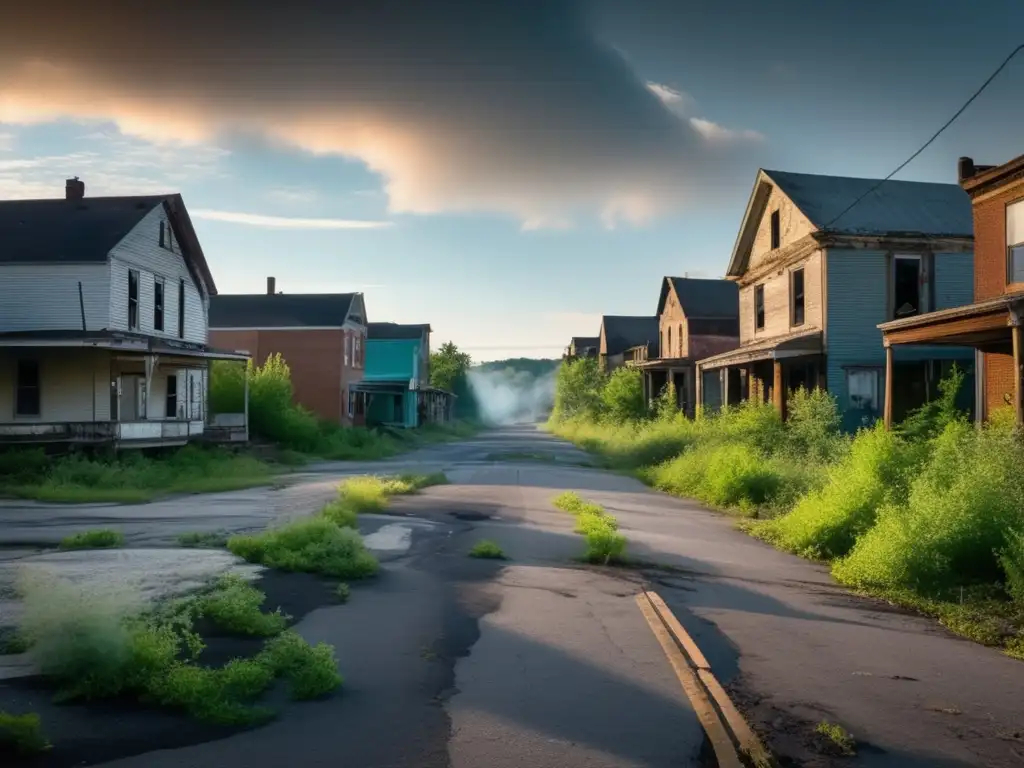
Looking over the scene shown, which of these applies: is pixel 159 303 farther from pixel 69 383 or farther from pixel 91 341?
pixel 91 341

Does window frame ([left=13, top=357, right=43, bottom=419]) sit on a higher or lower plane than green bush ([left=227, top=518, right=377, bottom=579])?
higher

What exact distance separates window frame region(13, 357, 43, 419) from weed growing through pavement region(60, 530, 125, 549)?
16.1 metres

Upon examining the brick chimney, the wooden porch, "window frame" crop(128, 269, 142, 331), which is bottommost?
the wooden porch

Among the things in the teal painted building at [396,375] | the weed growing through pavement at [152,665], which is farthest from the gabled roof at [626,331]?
the weed growing through pavement at [152,665]

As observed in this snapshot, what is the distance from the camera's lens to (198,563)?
9.80 m

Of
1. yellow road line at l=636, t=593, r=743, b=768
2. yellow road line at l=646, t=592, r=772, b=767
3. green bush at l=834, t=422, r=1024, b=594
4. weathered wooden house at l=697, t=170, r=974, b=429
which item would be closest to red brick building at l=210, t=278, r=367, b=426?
weathered wooden house at l=697, t=170, r=974, b=429

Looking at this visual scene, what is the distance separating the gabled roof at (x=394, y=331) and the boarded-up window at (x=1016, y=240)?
47024 millimetres

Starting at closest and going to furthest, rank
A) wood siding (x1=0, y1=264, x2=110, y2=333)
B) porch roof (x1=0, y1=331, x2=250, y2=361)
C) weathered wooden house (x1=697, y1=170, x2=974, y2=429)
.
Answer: porch roof (x1=0, y1=331, x2=250, y2=361) → weathered wooden house (x1=697, y1=170, x2=974, y2=429) → wood siding (x1=0, y1=264, x2=110, y2=333)

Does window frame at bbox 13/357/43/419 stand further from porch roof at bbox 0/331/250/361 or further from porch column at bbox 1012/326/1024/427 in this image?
porch column at bbox 1012/326/1024/427

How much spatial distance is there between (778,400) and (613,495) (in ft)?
28.2

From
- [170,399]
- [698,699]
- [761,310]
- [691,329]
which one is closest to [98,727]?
[698,699]

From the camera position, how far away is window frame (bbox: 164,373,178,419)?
30500mm

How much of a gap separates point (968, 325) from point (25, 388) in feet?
79.2

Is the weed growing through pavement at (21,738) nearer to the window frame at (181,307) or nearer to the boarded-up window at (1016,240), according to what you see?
the boarded-up window at (1016,240)
